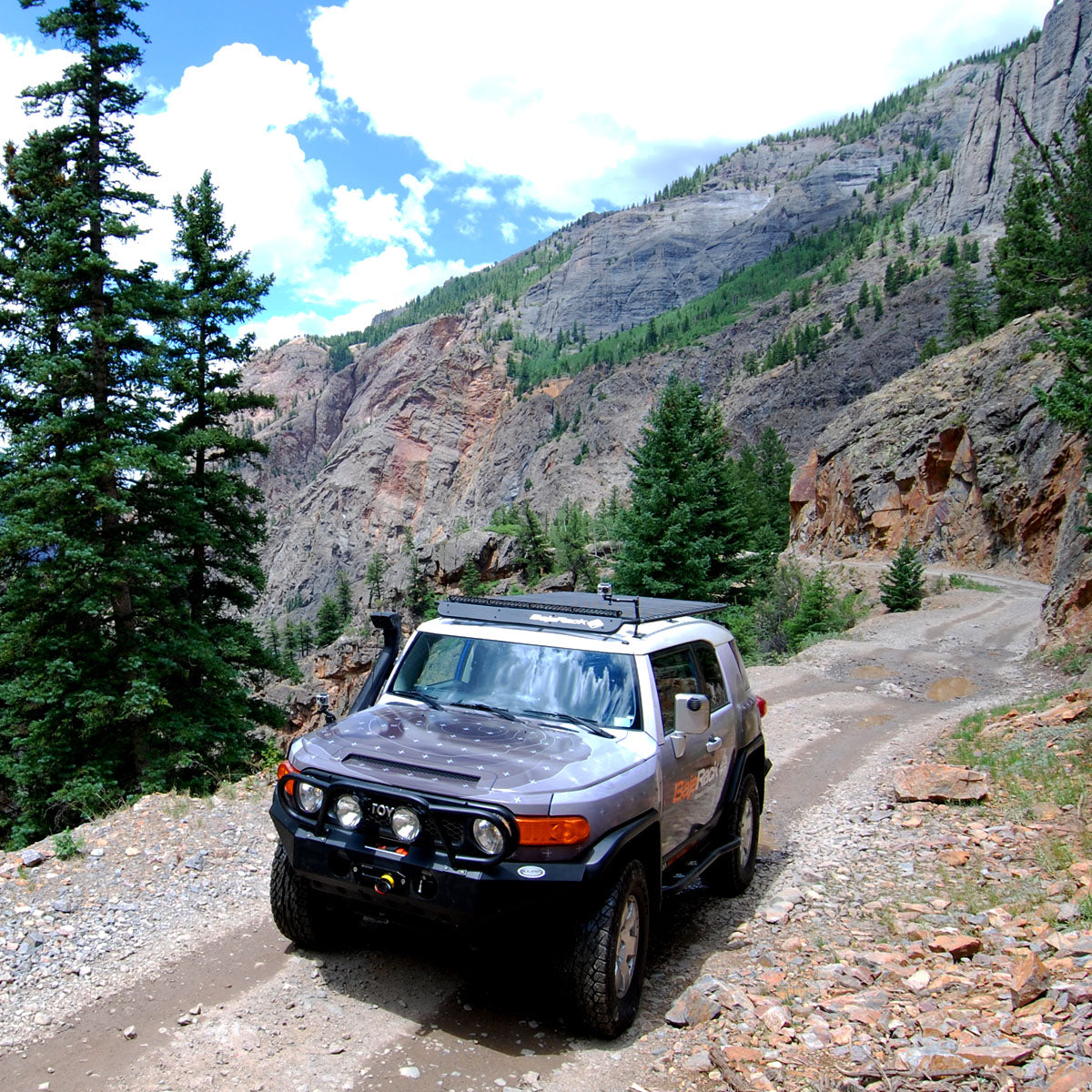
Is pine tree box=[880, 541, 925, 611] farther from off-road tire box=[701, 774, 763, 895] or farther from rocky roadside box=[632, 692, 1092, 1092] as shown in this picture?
off-road tire box=[701, 774, 763, 895]

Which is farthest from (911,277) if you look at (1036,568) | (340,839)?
(340,839)

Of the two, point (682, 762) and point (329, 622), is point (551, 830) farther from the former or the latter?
point (329, 622)

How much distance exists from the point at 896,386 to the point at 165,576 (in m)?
49.9

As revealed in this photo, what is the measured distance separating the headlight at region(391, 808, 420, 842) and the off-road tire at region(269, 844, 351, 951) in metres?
1.10

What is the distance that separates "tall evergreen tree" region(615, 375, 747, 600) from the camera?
2445cm

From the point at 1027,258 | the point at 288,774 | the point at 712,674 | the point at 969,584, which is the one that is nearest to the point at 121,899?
the point at 288,774

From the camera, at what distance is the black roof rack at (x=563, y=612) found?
17.8ft

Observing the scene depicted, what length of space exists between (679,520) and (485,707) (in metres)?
19.7

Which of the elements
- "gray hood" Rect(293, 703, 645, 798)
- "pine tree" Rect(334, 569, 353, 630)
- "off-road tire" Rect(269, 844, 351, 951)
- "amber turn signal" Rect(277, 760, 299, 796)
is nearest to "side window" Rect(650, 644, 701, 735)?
"gray hood" Rect(293, 703, 645, 798)

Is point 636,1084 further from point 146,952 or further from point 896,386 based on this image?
point 896,386

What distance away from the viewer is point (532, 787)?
4086mm

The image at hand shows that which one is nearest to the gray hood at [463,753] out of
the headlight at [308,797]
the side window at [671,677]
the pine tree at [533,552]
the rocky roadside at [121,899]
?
the headlight at [308,797]

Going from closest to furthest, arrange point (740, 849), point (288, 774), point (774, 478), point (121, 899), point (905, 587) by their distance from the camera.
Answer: point (288, 774)
point (121, 899)
point (740, 849)
point (905, 587)
point (774, 478)

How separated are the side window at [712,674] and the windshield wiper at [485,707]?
5.60 ft
